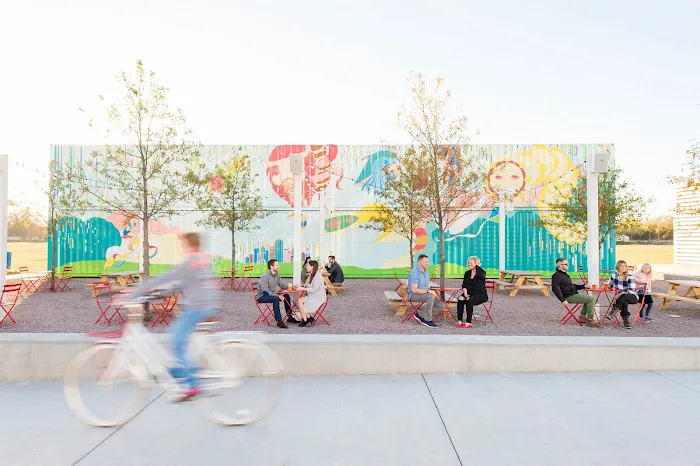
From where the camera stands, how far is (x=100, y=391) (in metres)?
3.90

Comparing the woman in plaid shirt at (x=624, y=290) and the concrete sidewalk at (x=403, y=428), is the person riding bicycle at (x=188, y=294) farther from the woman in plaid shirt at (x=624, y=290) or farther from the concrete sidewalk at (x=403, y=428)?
the woman in plaid shirt at (x=624, y=290)

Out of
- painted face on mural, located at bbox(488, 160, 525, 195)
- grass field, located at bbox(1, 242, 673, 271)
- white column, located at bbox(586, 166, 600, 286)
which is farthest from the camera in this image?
grass field, located at bbox(1, 242, 673, 271)

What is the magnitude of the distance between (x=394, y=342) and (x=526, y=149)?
19.3 metres

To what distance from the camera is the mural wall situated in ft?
72.7

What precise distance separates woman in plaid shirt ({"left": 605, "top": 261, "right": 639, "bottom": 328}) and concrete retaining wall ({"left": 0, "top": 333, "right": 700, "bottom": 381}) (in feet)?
10.0

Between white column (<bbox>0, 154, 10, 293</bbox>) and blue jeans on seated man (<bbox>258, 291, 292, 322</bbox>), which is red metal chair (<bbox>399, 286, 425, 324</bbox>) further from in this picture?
white column (<bbox>0, 154, 10, 293</bbox>)

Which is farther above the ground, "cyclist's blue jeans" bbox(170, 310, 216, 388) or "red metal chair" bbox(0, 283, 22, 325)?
"cyclist's blue jeans" bbox(170, 310, 216, 388)

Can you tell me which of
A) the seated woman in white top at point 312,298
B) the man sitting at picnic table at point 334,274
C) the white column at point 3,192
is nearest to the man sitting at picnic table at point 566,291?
the seated woman in white top at point 312,298

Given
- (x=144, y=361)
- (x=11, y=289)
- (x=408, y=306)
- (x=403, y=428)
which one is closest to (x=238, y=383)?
(x=144, y=361)

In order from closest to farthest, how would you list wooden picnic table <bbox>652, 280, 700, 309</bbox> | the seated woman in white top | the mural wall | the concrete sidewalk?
the concrete sidewalk → the seated woman in white top → wooden picnic table <bbox>652, 280, 700, 309</bbox> → the mural wall

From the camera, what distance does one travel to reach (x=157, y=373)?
3920mm

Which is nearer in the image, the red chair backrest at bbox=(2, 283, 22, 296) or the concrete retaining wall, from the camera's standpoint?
the concrete retaining wall

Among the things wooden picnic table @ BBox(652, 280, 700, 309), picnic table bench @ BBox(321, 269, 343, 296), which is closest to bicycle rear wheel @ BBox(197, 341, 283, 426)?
wooden picnic table @ BBox(652, 280, 700, 309)

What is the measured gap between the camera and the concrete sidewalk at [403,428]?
3.51 m
